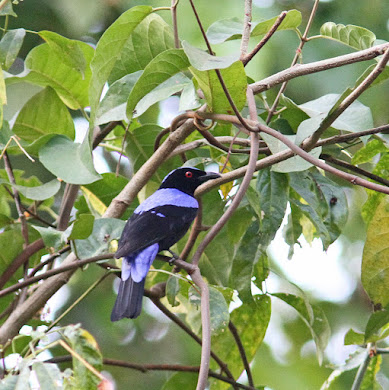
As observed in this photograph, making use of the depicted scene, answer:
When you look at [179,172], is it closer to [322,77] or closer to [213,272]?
[213,272]

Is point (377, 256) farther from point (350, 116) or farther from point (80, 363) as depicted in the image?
point (80, 363)

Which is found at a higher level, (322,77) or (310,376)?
(322,77)

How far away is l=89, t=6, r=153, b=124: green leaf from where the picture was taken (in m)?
2.21

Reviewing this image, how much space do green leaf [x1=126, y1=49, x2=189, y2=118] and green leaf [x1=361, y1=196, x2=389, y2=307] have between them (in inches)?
33.3

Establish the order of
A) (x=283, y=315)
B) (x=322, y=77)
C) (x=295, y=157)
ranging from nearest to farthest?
(x=295, y=157), (x=322, y=77), (x=283, y=315)

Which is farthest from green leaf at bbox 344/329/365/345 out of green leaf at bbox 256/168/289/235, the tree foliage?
green leaf at bbox 256/168/289/235

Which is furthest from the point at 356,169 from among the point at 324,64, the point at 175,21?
the point at 175,21

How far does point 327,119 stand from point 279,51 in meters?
2.60

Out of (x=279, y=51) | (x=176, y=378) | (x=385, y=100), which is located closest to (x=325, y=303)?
(x=385, y=100)

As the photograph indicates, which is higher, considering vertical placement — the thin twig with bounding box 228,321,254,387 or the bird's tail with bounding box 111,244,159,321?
the bird's tail with bounding box 111,244,159,321

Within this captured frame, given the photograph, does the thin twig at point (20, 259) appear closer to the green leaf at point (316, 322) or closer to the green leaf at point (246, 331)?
the green leaf at point (246, 331)

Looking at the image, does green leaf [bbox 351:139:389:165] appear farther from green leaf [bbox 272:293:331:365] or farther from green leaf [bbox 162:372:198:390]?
green leaf [bbox 162:372:198:390]

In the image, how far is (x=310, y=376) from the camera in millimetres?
Answer: 5469

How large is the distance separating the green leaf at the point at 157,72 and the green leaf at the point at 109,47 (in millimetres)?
121
